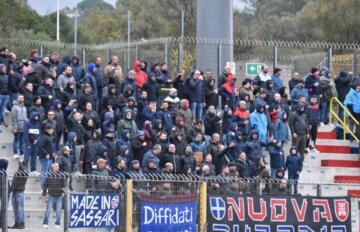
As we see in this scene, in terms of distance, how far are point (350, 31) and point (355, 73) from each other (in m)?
30.5

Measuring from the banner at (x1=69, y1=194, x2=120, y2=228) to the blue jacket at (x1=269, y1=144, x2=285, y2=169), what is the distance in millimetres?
7170

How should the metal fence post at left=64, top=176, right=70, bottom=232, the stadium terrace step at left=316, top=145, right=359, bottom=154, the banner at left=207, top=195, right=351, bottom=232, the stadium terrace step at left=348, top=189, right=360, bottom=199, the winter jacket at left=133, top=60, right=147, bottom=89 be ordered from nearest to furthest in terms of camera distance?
1. the metal fence post at left=64, top=176, right=70, bottom=232
2. the banner at left=207, top=195, right=351, bottom=232
3. the stadium terrace step at left=348, top=189, right=360, bottom=199
4. the winter jacket at left=133, top=60, right=147, bottom=89
5. the stadium terrace step at left=316, top=145, right=359, bottom=154

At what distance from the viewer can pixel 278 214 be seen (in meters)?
24.9

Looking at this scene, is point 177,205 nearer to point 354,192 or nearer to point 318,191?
point 318,191

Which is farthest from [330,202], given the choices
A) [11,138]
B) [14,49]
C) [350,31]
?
[350,31]

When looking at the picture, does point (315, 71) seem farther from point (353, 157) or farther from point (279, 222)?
point (279, 222)

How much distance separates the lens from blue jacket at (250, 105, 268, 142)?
3070cm

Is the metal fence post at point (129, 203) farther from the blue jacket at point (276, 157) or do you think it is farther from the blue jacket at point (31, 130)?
the blue jacket at point (276, 157)

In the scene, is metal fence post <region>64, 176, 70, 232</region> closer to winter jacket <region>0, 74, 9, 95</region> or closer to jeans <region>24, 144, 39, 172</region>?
jeans <region>24, 144, 39, 172</region>

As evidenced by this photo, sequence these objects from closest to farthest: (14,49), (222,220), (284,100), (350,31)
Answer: (222,220) → (284,100) → (14,49) → (350,31)

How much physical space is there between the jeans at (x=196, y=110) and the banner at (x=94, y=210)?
25.7 feet

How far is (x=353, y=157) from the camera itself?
3306 cm

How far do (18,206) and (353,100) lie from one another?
1243 centimetres

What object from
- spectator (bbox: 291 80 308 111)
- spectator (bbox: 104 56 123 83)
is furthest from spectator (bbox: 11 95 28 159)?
spectator (bbox: 291 80 308 111)
